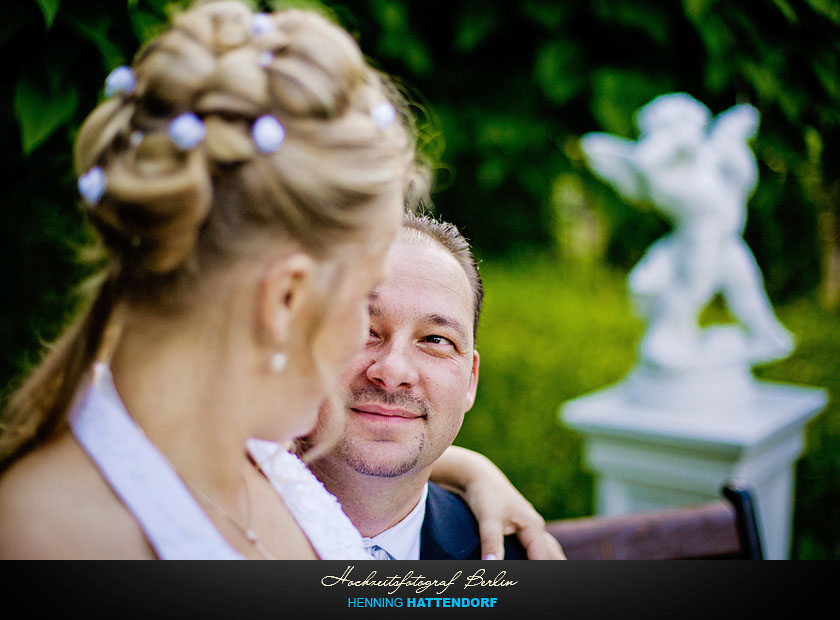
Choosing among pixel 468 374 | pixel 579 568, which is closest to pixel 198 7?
pixel 468 374

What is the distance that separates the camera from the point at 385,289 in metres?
1.54

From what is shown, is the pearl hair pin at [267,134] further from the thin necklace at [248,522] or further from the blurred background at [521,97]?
the blurred background at [521,97]

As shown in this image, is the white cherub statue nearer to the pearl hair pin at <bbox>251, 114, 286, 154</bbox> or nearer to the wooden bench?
the wooden bench

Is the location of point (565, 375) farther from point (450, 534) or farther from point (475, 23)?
point (450, 534)

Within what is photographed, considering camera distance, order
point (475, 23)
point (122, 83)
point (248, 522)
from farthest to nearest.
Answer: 1. point (475, 23)
2. point (248, 522)
3. point (122, 83)

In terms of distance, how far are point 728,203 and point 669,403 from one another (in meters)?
0.99

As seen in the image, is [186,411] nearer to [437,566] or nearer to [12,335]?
[437,566]

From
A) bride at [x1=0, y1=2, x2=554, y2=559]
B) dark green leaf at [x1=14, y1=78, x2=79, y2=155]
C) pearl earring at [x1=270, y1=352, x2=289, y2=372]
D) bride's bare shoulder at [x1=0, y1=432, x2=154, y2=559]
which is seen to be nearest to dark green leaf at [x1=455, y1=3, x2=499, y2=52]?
dark green leaf at [x1=14, y1=78, x2=79, y2=155]

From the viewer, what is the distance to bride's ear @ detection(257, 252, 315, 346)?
2.88 ft

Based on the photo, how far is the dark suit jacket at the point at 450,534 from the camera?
5.55 ft

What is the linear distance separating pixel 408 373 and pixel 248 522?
504 mm

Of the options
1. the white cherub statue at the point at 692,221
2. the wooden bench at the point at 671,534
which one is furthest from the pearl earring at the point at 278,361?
the white cherub statue at the point at 692,221

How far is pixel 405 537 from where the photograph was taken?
5.42 ft

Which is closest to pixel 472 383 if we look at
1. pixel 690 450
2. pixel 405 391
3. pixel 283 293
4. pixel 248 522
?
pixel 405 391
